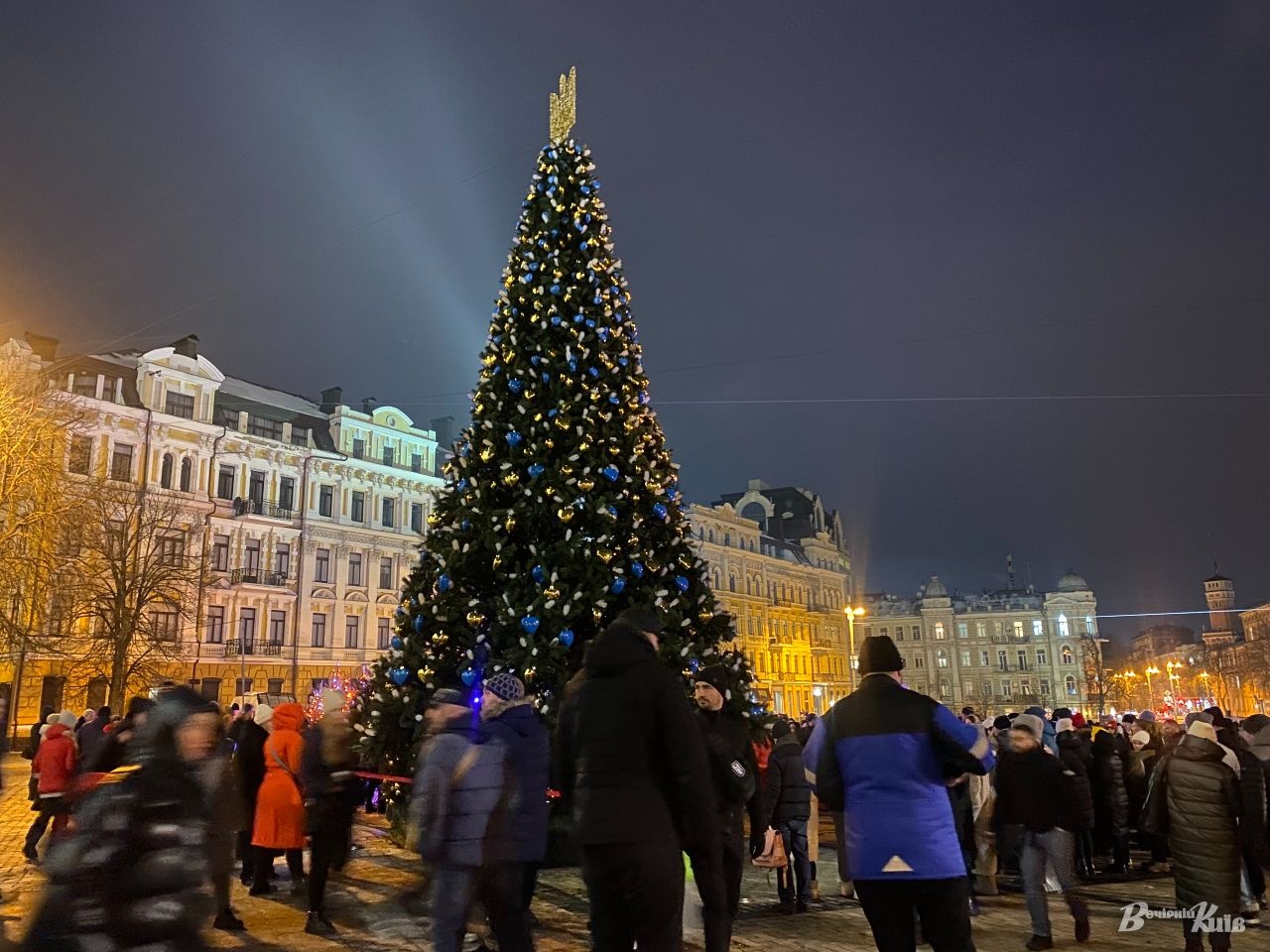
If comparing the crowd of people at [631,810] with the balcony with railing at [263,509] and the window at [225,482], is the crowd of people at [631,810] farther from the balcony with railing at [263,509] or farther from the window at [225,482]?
the window at [225,482]

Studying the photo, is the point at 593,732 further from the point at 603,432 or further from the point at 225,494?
the point at 225,494

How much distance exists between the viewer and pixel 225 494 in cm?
4338

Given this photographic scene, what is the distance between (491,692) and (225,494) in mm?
41330

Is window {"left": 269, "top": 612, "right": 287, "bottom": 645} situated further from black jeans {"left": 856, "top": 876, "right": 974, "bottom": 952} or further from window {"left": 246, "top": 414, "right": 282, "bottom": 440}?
black jeans {"left": 856, "top": 876, "right": 974, "bottom": 952}

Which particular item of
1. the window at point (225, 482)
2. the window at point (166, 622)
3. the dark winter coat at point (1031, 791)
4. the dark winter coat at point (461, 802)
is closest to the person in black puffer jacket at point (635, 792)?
the dark winter coat at point (461, 802)

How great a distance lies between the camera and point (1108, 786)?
11812 millimetres

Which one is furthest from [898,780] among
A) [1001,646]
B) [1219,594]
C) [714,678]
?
[1219,594]

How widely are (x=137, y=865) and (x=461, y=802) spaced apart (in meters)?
2.26

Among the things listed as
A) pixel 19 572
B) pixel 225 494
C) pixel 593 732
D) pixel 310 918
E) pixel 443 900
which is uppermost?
pixel 225 494

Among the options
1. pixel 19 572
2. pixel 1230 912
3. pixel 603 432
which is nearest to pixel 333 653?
pixel 19 572

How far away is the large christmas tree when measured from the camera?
11.3 metres

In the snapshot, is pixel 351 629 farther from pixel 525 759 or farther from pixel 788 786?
pixel 525 759

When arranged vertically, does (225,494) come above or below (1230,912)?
above

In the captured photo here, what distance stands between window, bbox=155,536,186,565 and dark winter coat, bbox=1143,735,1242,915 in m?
32.0
